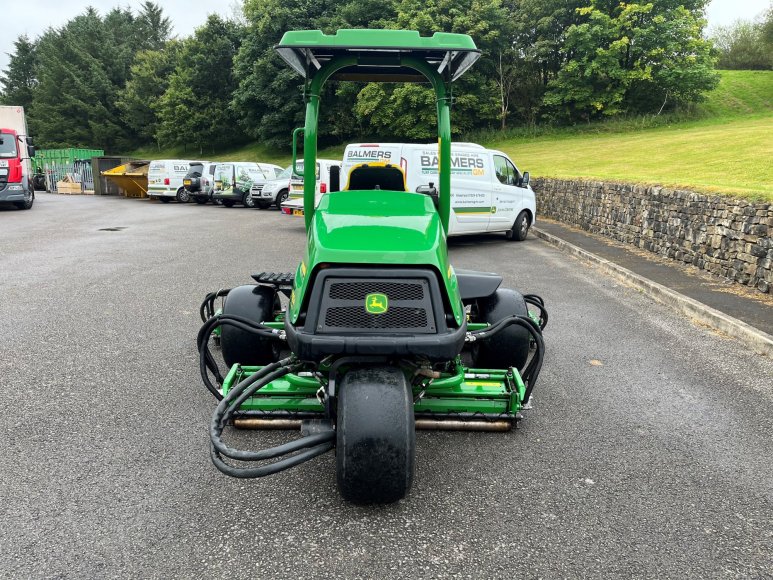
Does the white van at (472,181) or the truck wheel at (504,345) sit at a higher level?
the white van at (472,181)

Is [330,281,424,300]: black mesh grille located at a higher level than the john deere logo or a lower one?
higher

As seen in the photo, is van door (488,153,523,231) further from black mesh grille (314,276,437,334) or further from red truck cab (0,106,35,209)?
red truck cab (0,106,35,209)

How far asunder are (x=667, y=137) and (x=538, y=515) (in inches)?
1337

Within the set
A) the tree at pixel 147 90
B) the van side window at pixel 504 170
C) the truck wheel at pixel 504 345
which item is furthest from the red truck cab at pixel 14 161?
the tree at pixel 147 90

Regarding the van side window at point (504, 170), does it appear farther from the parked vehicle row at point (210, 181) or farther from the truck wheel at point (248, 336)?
the parked vehicle row at point (210, 181)

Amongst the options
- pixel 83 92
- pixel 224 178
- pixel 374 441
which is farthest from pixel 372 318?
pixel 83 92

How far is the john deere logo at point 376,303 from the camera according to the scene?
10.9 ft

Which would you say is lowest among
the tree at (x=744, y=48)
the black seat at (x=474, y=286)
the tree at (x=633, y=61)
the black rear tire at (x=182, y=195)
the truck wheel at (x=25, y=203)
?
the black seat at (x=474, y=286)

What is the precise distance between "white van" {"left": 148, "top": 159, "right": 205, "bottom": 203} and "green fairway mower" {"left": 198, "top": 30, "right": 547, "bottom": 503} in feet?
80.6

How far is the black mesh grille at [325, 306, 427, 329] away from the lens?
3.33 meters

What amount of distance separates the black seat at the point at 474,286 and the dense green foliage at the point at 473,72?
3140 centimetres

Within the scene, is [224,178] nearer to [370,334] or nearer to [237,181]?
[237,181]

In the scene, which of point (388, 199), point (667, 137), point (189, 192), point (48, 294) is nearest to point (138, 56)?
point (189, 192)

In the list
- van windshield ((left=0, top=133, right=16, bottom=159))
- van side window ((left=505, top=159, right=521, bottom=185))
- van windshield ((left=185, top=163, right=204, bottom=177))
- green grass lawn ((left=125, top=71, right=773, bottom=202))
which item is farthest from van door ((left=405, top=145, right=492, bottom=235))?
van windshield ((left=185, top=163, right=204, bottom=177))
